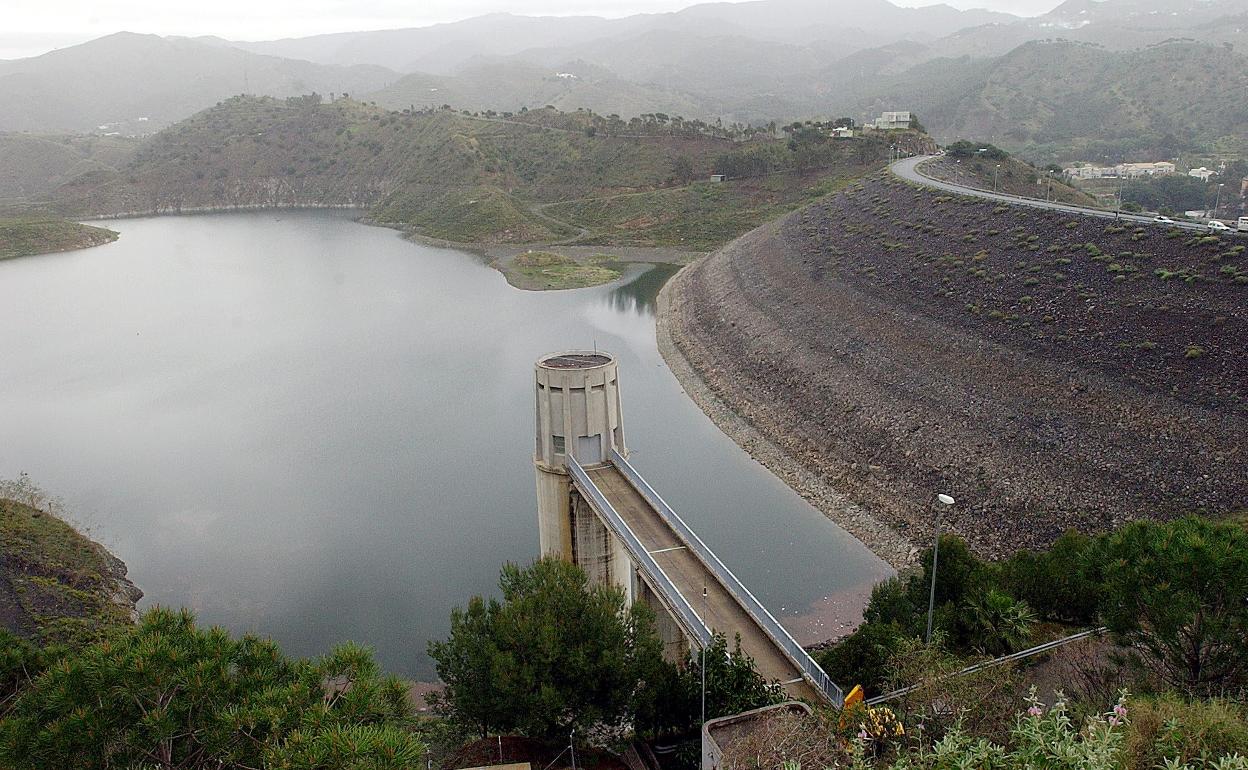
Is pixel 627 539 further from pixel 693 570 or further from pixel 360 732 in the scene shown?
pixel 360 732

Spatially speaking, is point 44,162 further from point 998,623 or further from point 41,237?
point 998,623

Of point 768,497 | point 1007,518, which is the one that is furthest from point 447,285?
point 1007,518

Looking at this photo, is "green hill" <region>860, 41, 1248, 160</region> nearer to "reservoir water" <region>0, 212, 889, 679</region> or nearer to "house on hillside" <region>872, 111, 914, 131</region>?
"house on hillside" <region>872, 111, 914, 131</region>

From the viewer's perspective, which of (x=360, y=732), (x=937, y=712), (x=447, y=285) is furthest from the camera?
(x=447, y=285)

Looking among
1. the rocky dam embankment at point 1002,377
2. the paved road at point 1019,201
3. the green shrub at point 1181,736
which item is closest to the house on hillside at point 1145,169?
the paved road at point 1019,201

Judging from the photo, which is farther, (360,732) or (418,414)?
(418,414)
